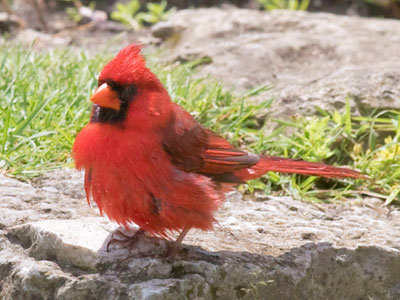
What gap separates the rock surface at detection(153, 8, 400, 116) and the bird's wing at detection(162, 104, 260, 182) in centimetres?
152

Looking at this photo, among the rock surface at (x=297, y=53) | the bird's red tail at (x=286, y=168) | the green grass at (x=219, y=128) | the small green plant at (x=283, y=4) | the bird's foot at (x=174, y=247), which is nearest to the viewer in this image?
the bird's foot at (x=174, y=247)

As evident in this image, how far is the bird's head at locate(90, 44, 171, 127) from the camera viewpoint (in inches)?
108

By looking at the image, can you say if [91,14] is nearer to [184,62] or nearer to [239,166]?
[184,62]

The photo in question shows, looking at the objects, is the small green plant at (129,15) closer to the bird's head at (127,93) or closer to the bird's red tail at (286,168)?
the bird's red tail at (286,168)

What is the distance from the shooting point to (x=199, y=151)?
118 inches

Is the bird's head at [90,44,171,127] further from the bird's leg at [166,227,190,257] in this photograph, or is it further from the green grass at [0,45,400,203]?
the green grass at [0,45,400,203]

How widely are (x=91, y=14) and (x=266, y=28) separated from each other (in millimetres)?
1752

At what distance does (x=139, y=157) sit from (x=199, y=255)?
1.56 feet

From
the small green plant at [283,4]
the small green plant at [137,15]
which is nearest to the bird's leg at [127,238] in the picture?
the small green plant at [137,15]

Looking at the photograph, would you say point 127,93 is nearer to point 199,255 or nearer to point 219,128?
point 199,255

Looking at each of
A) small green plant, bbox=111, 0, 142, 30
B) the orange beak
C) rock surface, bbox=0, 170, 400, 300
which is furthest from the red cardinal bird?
small green plant, bbox=111, 0, 142, 30

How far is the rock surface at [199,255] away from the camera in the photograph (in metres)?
2.72

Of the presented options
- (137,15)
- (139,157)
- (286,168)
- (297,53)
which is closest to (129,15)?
(137,15)

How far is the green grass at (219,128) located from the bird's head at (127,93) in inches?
42.3
